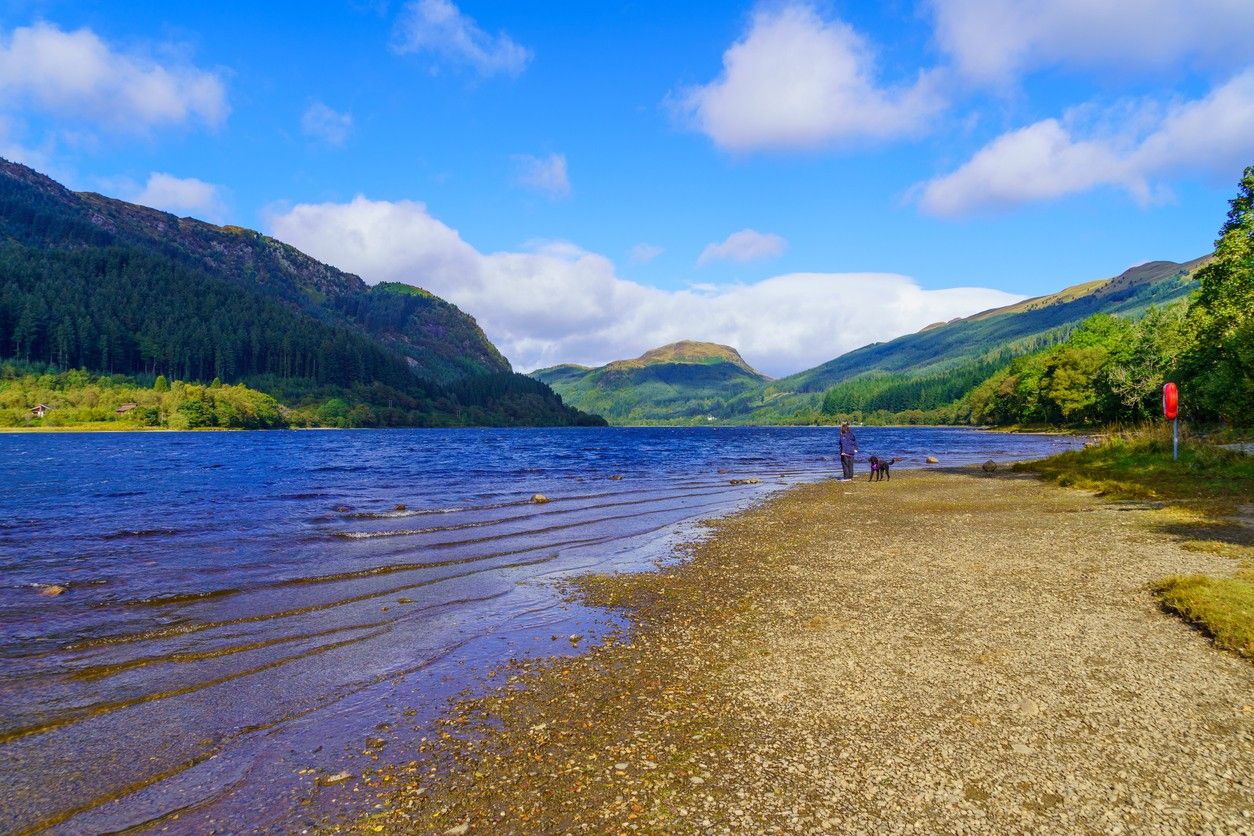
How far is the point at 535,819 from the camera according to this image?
21.1ft

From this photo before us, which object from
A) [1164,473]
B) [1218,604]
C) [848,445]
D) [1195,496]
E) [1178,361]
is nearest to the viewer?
[1218,604]

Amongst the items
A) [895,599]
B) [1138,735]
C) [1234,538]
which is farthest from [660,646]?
[1234,538]

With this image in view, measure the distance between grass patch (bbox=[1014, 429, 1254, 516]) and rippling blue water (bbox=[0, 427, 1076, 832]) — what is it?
1878cm

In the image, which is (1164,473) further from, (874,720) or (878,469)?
(874,720)

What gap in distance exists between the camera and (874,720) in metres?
8.32

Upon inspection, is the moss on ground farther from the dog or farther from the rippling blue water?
the rippling blue water

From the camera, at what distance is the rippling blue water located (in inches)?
305

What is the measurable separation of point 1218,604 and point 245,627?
19.2 metres

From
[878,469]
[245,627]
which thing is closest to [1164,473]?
[878,469]

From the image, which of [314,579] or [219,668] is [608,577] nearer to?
[314,579]

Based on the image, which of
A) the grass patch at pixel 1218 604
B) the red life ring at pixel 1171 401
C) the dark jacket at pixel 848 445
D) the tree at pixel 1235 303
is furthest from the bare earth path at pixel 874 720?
the tree at pixel 1235 303

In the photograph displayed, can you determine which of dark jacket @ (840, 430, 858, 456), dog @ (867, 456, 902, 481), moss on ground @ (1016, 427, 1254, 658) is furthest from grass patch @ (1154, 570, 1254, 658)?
dark jacket @ (840, 430, 858, 456)

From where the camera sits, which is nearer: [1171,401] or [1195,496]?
[1195,496]

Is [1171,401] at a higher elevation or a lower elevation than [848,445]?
higher
